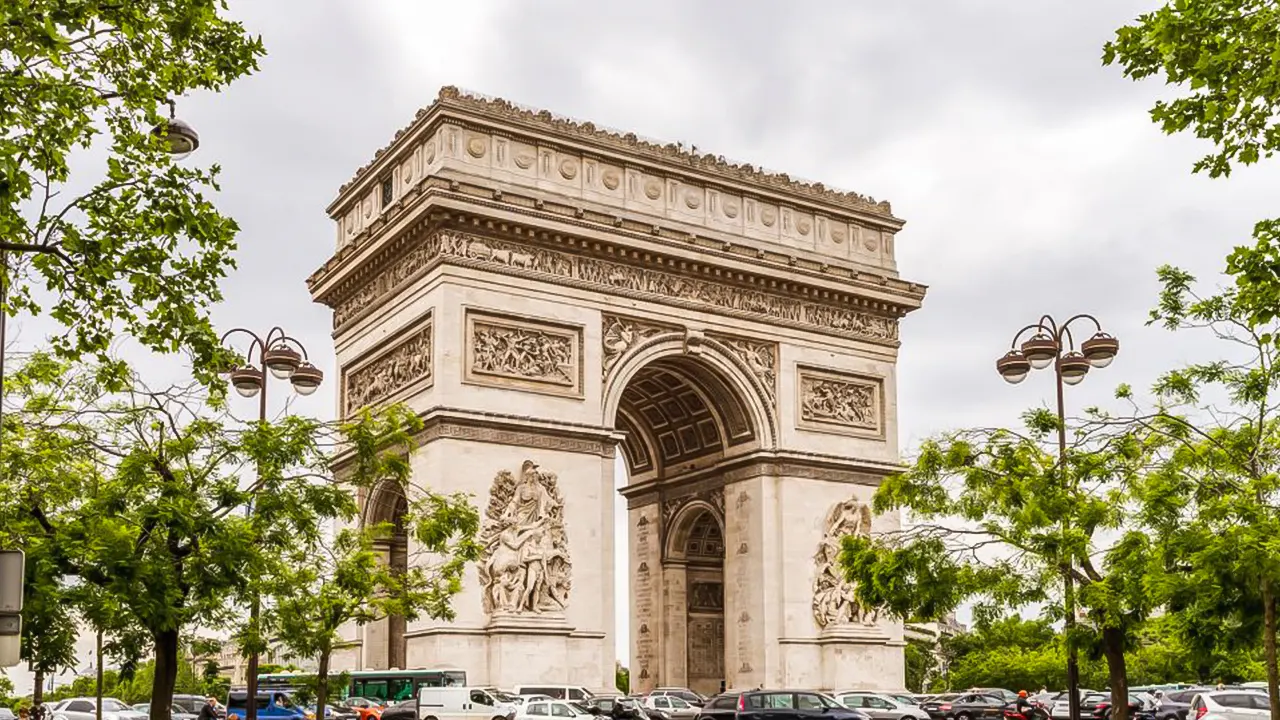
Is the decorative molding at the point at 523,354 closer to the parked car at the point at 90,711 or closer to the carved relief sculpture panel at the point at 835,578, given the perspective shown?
the carved relief sculpture panel at the point at 835,578

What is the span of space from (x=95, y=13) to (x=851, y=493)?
3259 cm

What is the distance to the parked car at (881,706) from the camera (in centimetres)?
3472

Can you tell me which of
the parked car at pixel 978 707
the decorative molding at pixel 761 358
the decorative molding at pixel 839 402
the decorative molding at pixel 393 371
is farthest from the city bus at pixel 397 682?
the parked car at pixel 978 707

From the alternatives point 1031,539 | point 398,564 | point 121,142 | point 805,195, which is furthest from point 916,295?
point 121,142

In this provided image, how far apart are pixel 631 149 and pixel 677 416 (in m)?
8.61

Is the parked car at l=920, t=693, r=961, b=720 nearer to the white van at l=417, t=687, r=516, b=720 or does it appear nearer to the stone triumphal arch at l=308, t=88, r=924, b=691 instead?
the stone triumphal arch at l=308, t=88, r=924, b=691

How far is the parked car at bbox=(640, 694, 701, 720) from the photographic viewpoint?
35281mm

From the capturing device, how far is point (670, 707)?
36125mm

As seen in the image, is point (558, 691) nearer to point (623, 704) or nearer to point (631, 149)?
point (623, 704)

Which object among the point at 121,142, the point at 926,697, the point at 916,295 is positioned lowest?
the point at 926,697

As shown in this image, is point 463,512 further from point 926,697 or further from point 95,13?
point 926,697

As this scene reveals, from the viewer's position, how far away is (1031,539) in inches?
846

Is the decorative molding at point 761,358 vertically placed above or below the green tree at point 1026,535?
above

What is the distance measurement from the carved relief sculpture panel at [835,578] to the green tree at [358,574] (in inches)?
639
